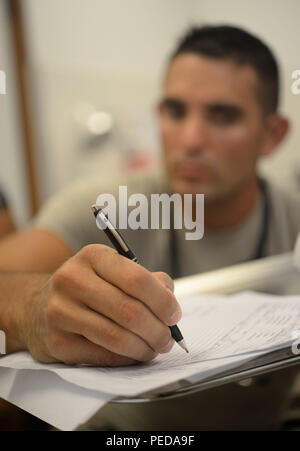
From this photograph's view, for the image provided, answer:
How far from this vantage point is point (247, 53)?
34 centimetres

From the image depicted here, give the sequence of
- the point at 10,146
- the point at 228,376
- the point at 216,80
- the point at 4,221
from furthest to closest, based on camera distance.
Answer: the point at 10,146 → the point at 4,221 → the point at 216,80 → the point at 228,376

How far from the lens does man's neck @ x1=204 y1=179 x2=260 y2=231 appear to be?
38cm

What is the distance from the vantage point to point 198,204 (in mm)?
362

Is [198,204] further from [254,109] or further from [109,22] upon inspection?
[109,22]

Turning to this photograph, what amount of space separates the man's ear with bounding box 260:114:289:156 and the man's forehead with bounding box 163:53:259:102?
4cm

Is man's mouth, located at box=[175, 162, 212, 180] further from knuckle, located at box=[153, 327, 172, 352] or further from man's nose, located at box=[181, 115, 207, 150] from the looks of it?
knuckle, located at box=[153, 327, 172, 352]

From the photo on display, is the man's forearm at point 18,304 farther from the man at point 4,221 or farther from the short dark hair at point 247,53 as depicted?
the man at point 4,221

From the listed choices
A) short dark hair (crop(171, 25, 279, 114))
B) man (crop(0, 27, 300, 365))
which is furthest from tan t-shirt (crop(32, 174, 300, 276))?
short dark hair (crop(171, 25, 279, 114))

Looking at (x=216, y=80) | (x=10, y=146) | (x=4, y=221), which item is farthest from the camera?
(x=10, y=146)

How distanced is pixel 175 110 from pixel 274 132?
0.09 meters

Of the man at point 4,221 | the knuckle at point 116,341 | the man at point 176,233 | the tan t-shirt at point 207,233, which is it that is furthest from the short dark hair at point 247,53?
the man at point 4,221

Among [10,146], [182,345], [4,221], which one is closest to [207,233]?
[182,345]

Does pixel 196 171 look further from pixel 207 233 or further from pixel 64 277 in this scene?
pixel 64 277
